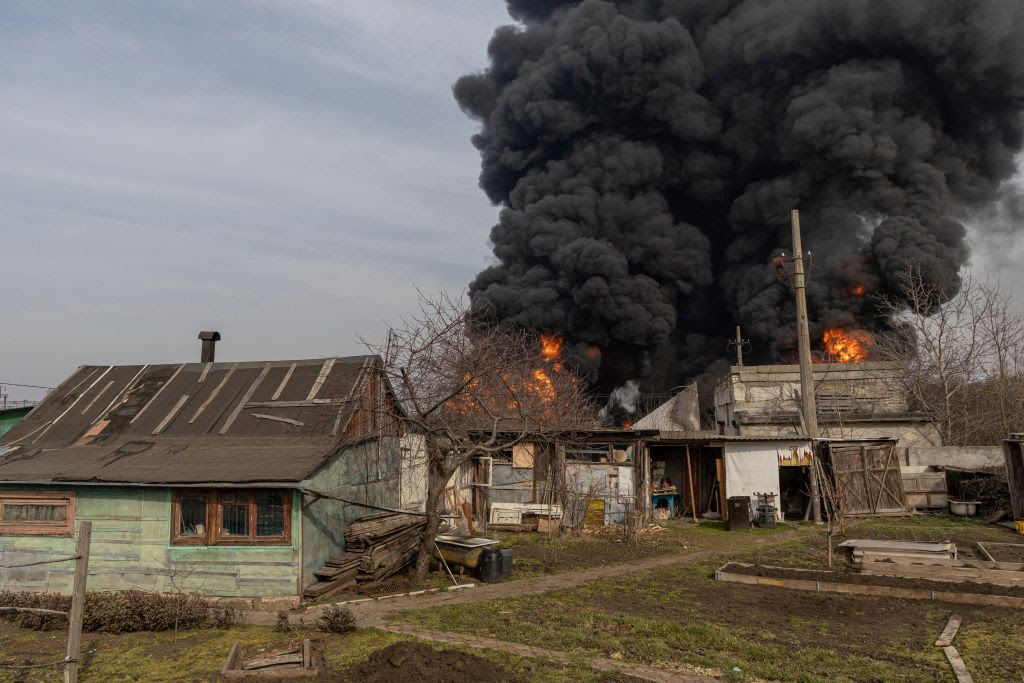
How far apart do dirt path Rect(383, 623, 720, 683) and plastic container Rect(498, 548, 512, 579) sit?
3.69 meters

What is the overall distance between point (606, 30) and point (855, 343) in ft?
90.2

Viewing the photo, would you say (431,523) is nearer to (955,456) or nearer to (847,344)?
(955,456)

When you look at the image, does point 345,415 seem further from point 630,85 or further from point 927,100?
point 927,100

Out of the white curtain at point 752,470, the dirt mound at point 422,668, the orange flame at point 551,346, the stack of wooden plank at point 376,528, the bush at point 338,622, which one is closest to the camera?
the dirt mound at point 422,668

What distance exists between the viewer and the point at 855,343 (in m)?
38.0

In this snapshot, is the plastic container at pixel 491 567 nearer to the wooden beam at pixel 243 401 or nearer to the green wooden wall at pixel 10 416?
the wooden beam at pixel 243 401

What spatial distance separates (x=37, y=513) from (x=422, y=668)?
977cm

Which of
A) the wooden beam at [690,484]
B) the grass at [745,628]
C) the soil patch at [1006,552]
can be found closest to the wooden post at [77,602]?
the grass at [745,628]

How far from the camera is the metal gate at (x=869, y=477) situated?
922 inches

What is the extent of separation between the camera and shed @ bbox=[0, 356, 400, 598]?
13188 millimetres

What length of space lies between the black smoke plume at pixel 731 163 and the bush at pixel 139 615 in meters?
32.1

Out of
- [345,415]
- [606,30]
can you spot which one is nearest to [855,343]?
[606,30]

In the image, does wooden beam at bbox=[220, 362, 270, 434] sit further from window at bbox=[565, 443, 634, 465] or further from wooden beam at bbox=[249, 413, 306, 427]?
window at bbox=[565, 443, 634, 465]

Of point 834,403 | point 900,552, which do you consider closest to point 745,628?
point 900,552
